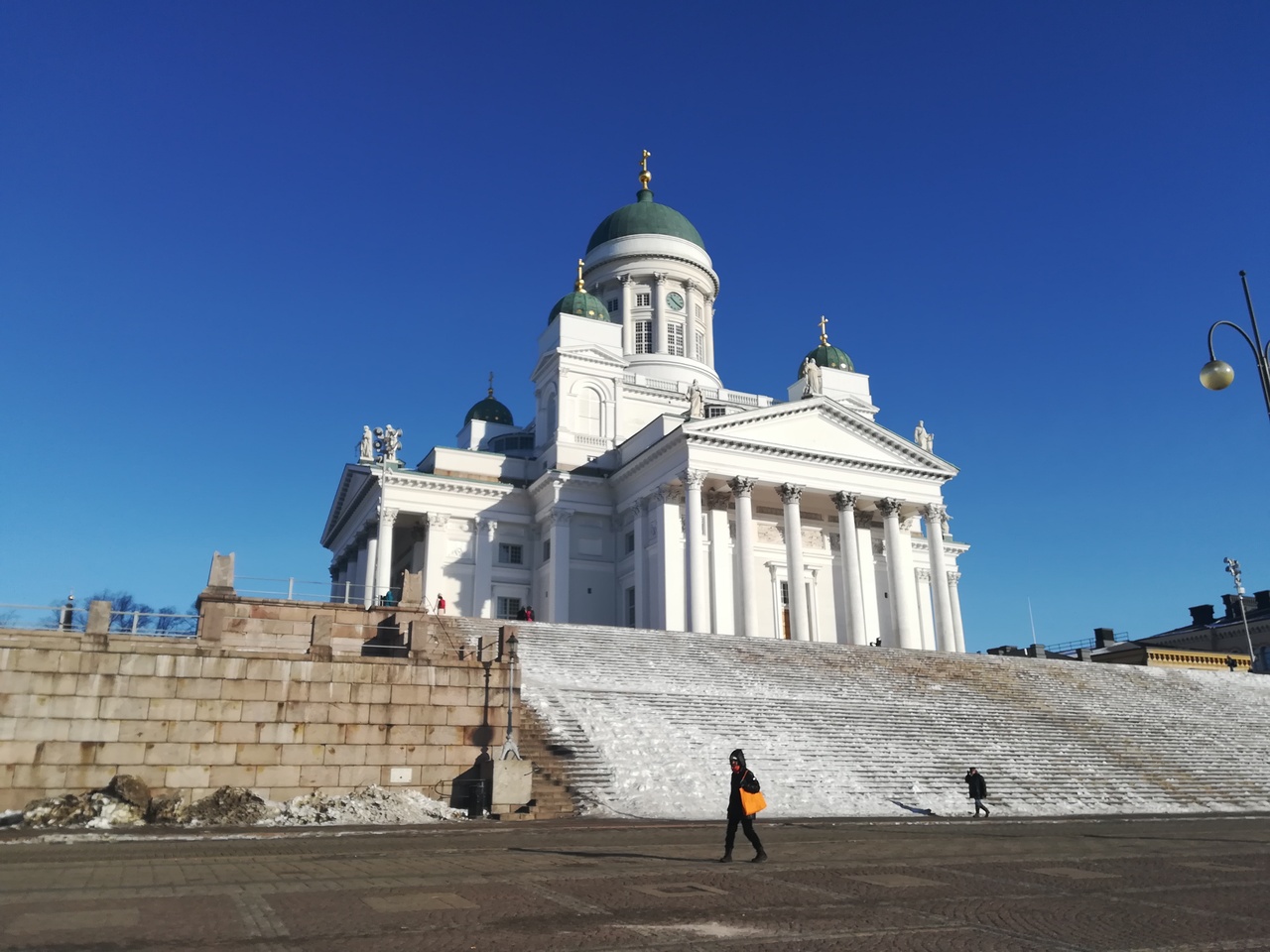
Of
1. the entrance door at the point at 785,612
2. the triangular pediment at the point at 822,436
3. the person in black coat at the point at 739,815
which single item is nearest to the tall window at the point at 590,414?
the triangular pediment at the point at 822,436

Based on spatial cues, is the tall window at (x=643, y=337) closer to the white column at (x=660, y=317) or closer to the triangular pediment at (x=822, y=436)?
the white column at (x=660, y=317)

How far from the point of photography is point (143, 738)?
18.5 metres

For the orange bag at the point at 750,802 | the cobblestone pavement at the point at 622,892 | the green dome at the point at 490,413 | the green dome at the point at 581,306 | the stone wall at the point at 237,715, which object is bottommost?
the cobblestone pavement at the point at 622,892

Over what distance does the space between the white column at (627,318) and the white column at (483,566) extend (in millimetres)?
17415

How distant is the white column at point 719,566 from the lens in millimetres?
44312

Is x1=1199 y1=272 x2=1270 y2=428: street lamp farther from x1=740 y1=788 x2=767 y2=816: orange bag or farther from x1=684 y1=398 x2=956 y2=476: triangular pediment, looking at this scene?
x1=684 y1=398 x2=956 y2=476: triangular pediment

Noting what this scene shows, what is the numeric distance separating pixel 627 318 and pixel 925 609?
25.3 meters

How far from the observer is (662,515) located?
145ft

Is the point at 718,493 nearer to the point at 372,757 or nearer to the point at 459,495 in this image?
the point at 459,495

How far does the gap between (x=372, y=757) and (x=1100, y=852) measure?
43.4 ft

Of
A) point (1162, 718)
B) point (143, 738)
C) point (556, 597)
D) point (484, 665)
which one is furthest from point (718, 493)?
point (143, 738)

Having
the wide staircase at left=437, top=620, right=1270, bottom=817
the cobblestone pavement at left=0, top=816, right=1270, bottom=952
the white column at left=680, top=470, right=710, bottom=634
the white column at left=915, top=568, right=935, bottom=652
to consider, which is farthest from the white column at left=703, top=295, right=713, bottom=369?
the cobblestone pavement at left=0, top=816, right=1270, bottom=952

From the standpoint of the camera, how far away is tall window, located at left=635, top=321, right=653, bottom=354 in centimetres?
6206

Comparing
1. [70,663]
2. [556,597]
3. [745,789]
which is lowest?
[745,789]
